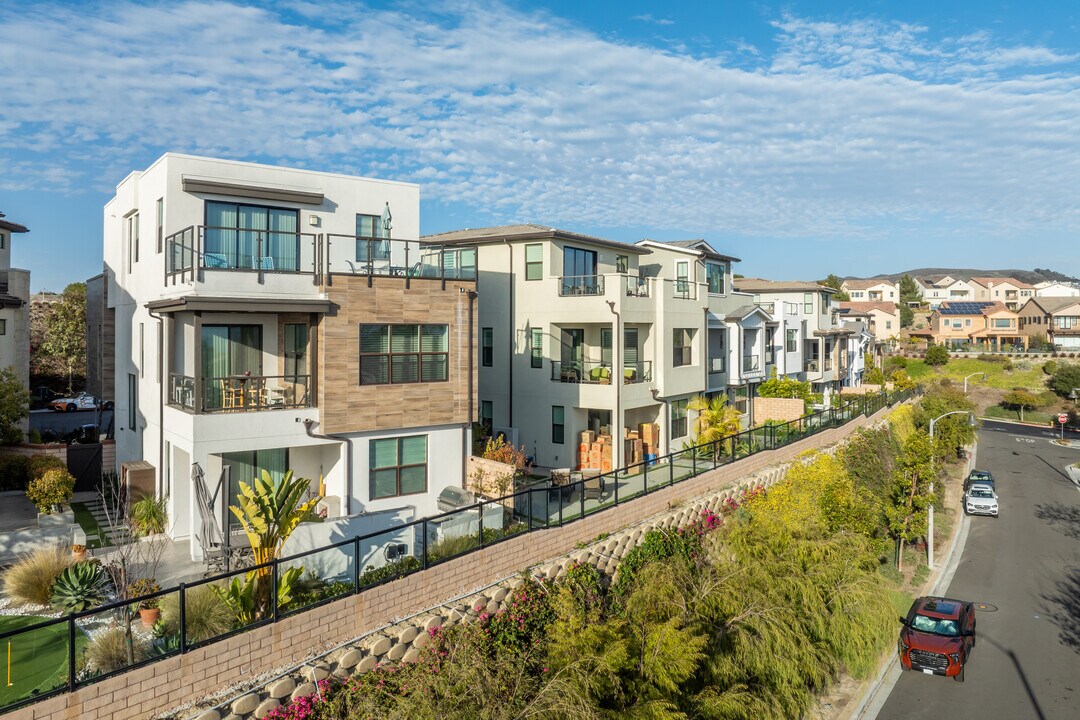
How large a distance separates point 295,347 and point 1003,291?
16273 cm

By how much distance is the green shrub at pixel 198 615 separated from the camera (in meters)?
11.4

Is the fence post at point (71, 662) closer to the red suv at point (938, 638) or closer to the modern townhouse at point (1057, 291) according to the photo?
the red suv at point (938, 638)

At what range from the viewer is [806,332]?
51125mm

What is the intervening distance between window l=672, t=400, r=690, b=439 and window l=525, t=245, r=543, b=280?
8492 millimetres

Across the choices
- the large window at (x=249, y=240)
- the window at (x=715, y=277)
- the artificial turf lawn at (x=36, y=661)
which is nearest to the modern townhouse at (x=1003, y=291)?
the window at (x=715, y=277)

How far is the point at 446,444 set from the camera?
2112 cm

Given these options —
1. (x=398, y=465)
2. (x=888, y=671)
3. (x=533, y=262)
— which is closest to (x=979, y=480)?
(x=888, y=671)

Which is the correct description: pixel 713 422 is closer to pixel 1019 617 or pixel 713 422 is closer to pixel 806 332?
pixel 1019 617

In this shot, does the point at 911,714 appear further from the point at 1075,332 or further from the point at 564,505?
the point at 1075,332

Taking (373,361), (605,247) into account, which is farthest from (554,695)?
(605,247)

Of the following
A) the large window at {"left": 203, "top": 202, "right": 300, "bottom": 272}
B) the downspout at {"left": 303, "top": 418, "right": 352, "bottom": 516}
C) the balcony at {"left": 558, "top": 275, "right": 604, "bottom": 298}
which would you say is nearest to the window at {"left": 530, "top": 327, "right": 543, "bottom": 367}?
the balcony at {"left": 558, "top": 275, "right": 604, "bottom": 298}

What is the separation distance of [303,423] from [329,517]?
8.58 feet

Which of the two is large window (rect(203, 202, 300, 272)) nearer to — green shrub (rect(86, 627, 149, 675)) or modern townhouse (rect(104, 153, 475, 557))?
modern townhouse (rect(104, 153, 475, 557))

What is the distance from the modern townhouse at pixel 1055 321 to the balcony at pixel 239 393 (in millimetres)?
101978
